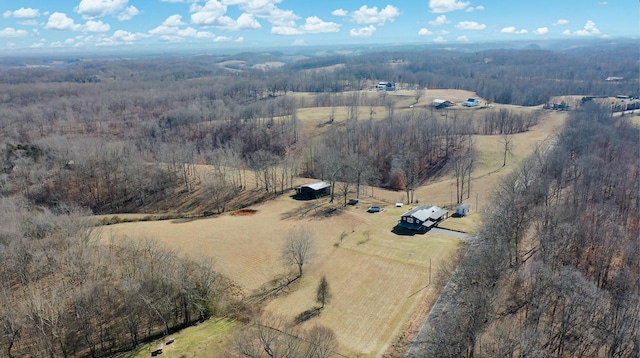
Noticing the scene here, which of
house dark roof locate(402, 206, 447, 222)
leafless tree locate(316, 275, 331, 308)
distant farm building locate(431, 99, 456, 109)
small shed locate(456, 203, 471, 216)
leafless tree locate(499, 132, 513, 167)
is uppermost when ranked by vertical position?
distant farm building locate(431, 99, 456, 109)

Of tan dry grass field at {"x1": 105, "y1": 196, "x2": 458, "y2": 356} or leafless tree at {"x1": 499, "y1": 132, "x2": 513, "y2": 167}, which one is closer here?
tan dry grass field at {"x1": 105, "y1": 196, "x2": 458, "y2": 356}

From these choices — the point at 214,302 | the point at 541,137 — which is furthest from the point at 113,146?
the point at 541,137

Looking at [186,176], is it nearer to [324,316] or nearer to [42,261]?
[42,261]

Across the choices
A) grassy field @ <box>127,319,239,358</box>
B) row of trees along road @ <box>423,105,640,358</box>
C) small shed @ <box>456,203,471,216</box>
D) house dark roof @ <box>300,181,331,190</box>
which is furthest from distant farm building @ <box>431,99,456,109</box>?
grassy field @ <box>127,319,239,358</box>

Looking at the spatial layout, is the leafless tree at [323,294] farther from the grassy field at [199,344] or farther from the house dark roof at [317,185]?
the house dark roof at [317,185]

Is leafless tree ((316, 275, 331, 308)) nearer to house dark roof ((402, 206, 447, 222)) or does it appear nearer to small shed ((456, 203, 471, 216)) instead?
house dark roof ((402, 206, 447, 222))

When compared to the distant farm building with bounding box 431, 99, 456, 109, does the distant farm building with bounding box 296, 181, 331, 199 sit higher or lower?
lower

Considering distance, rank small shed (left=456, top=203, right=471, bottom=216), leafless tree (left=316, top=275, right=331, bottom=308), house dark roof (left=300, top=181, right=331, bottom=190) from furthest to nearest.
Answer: house dark roof (left=300, top=181, right=331, bottom=190) → small shed (left=456, top=203, right=471, bottom=216) → leafless tree (left=316, top=275, right=331, bottom=308)
